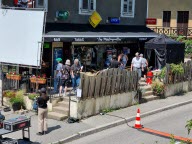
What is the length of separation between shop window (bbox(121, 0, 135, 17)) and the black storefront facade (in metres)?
0.80

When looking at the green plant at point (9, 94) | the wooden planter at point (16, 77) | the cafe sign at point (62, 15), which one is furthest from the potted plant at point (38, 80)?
the cafe sign at point (62, 15)

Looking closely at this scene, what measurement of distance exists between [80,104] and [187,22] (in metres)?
23.3

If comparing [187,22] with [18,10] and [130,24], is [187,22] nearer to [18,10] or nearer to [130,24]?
[130,24]

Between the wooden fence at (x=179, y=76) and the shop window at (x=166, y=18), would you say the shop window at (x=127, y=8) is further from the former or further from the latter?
the shop window at (x=166, y=18)

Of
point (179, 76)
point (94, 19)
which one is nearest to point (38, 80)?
point (94, 19)

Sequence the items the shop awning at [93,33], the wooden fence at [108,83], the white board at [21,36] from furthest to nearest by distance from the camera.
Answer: the shop awning at [93,33]
the white board at [21,36]
the wooden fence at [108,83]

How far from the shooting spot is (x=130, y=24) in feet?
79.0

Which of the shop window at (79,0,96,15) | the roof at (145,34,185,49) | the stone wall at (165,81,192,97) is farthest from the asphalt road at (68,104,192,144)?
the shop window at (79,0,96,15)

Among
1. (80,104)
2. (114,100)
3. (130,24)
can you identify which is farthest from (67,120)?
(130,24)

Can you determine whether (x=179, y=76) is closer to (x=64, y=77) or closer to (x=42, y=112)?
(x=64, y=77)

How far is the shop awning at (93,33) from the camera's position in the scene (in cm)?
1828

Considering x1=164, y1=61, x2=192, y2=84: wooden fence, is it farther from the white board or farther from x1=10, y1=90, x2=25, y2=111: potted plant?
x1=10, y1=90, x2=25, y2=111: potted plant

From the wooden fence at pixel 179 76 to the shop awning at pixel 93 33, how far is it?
148 inches

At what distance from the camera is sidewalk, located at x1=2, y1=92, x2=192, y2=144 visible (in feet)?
41.6
